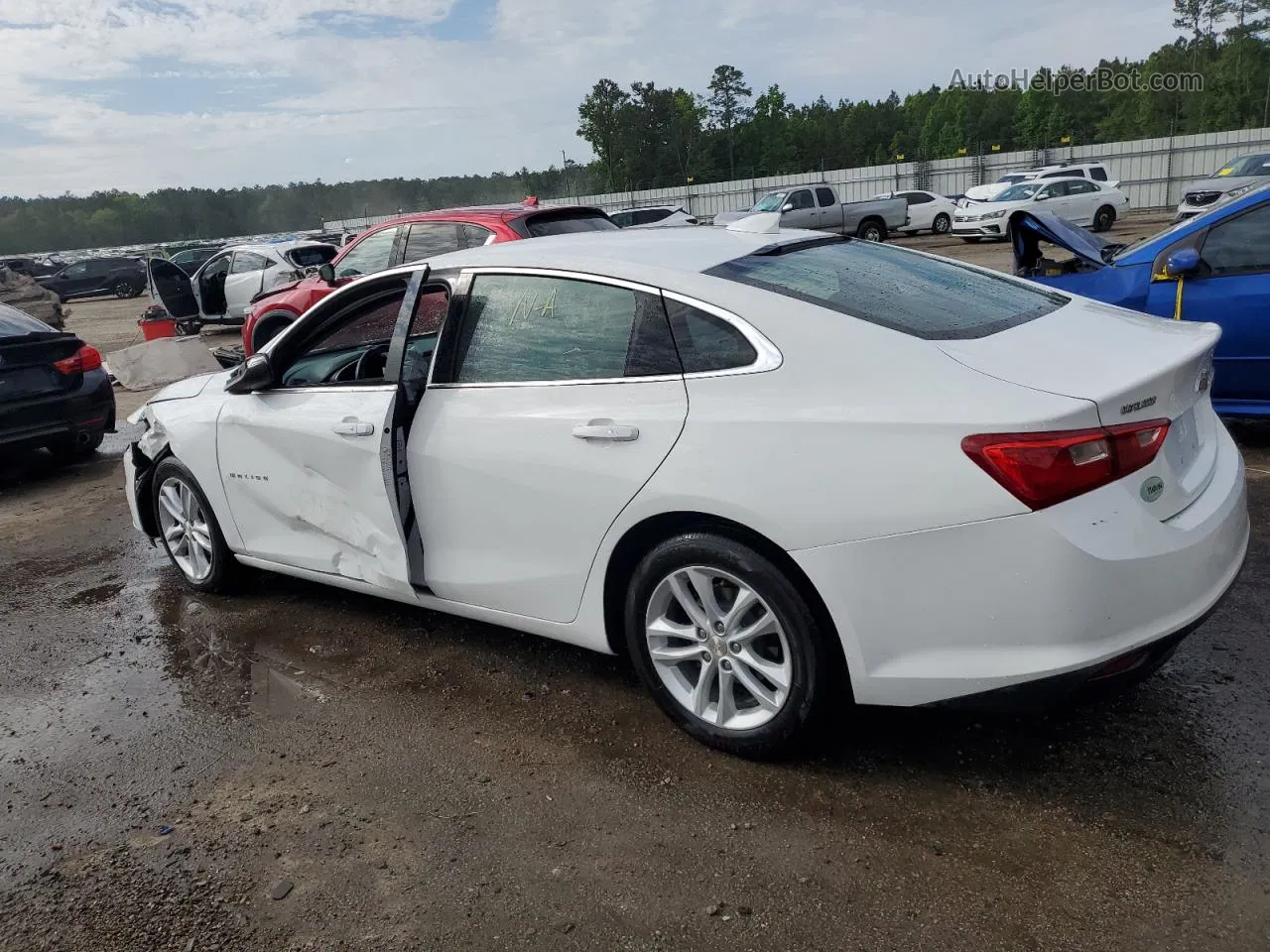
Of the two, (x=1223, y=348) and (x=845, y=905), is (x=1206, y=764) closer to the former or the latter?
(x=845, y=905)

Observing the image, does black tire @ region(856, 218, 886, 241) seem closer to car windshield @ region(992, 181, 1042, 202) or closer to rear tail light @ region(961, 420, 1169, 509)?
car windshield @ region(992, 181, 1042, 202)

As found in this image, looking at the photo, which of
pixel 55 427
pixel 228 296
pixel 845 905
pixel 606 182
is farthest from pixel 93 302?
pixel 606 182

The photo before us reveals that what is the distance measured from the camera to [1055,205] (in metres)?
25.6

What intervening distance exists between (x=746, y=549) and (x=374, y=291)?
2.08 m

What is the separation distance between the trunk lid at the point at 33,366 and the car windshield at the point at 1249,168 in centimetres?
2507

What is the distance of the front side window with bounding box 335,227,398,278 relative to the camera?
9.62 meters

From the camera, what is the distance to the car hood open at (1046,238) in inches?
241

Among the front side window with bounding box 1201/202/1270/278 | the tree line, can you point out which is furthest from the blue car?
the tree line

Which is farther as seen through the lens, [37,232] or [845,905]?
[37,232]

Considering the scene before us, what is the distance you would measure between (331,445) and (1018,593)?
103 inches

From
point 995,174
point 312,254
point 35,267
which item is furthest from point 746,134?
point 312,254

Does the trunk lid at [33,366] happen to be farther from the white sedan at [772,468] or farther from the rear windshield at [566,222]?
the white sedan at [772,468]

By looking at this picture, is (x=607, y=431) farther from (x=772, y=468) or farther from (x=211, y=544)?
(x=211, y=544)

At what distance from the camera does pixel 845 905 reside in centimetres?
242
